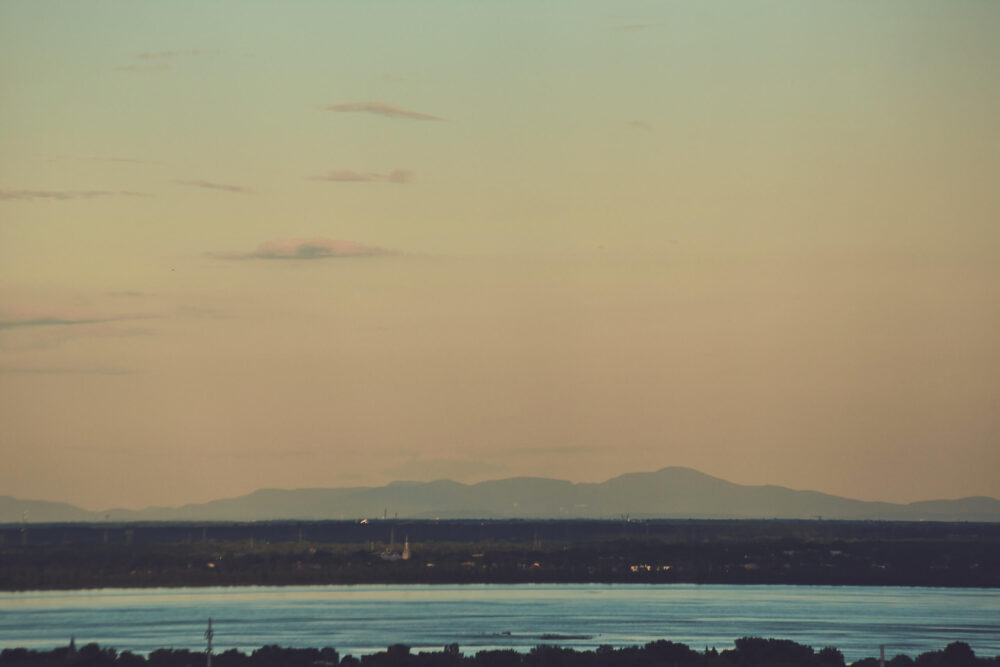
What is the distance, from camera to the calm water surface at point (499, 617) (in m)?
87.3

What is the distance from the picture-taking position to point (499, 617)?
349ft

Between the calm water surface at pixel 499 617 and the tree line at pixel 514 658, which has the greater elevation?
the calm water surface at pixel 499 617

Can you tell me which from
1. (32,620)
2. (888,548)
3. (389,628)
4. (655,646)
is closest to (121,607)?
(32,620)

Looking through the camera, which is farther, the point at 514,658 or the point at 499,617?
the point at 499,617

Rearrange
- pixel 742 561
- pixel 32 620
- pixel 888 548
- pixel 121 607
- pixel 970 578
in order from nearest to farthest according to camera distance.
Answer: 1. pixel 32 620
2. pixel 121 607
3. pixel 970 578
4. pixel 742 561
5. pixel 888 548

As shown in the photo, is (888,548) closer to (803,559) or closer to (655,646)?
(803,559)

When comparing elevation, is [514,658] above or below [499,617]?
below

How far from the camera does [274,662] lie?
71250 millimetres

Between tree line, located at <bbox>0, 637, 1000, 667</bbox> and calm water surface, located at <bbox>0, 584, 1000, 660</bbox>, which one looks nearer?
tree line, located at <bbox>0, 637, 1000, 667</bbox>

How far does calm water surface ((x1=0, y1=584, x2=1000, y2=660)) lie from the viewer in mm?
87312

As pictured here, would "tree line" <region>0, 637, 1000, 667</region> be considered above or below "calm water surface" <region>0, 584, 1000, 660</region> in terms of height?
below

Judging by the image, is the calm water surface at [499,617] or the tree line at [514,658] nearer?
the tree line at [514,658]

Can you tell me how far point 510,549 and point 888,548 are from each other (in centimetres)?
5156

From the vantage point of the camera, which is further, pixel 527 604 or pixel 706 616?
pixel 527 604
